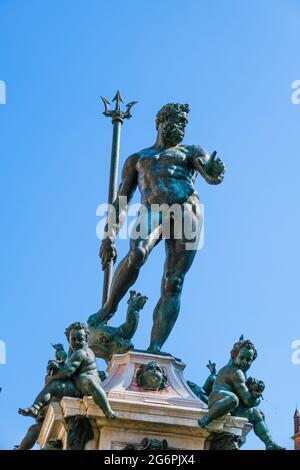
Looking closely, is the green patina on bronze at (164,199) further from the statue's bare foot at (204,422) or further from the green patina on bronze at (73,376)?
the statue's bare foot at (204,422)

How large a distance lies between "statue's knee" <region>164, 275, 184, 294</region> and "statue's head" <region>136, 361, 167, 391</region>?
138cm

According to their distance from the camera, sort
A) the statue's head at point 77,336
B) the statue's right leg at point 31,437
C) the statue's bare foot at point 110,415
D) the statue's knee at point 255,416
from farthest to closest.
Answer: the statue's right leg at point 31,437
the statue's knee at point 255,416
the statue's head at point 77,336
the statue's bare foot at point 110,415

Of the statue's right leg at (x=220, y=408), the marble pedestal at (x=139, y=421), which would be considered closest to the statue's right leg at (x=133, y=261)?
the marble pedestal at (x=139, y=421)

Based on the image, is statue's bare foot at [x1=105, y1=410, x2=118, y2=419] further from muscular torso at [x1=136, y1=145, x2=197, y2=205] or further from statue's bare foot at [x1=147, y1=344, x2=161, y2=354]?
muscular torso at [x1=136, y1=145, x2=197, y2=205]

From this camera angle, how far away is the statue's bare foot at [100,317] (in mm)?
14258

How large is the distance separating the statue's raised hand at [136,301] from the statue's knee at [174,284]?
343 millimetres

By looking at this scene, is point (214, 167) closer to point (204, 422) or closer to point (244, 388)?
point (244, 388)

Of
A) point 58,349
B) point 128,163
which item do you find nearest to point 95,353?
point 58,349

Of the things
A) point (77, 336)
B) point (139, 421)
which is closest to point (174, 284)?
point (77, 336)

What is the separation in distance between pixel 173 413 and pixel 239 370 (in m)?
1.05

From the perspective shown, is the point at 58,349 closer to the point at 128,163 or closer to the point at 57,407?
the point at 57,407

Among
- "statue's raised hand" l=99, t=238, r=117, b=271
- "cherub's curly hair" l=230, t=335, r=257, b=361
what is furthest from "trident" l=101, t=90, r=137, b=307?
"cherub's curly hair" l=230, t=335, r=257, b=361

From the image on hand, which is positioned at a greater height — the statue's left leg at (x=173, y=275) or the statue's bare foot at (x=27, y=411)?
the statue's left leg at (x=173, y=275)

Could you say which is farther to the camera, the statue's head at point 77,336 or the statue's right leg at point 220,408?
the statue's head at point 77,336
